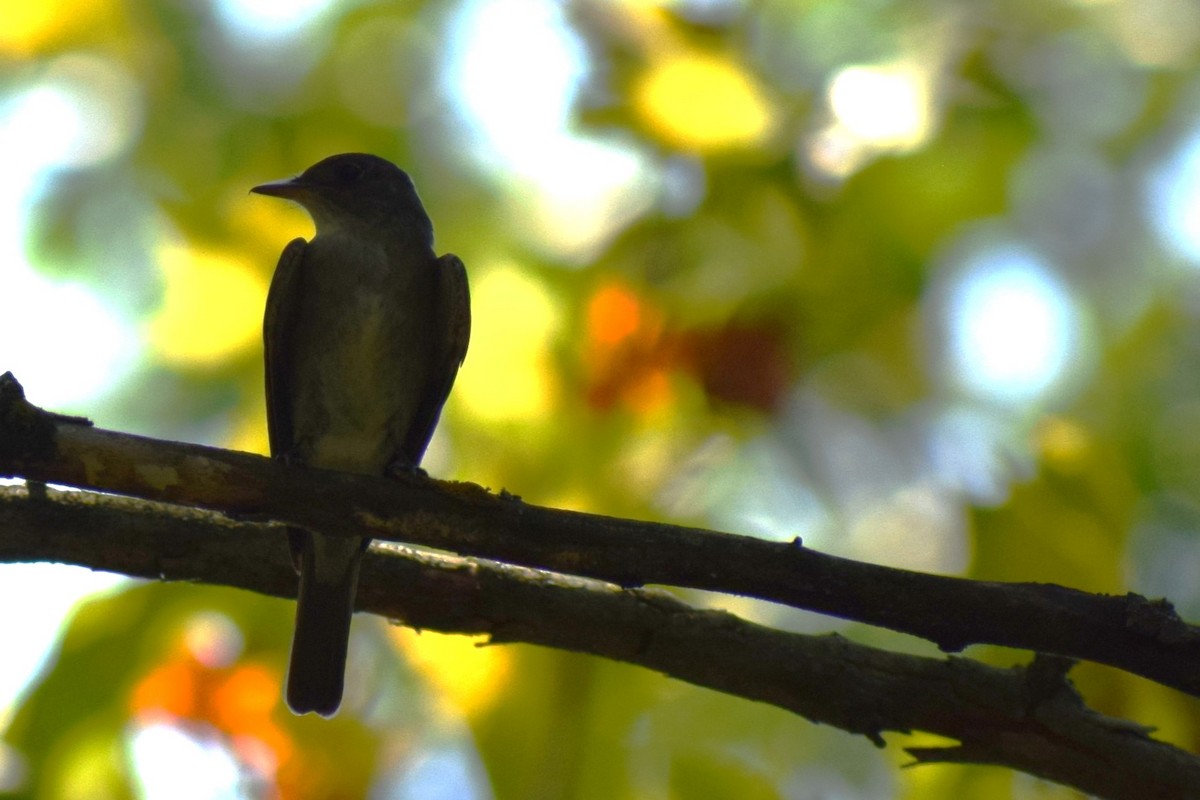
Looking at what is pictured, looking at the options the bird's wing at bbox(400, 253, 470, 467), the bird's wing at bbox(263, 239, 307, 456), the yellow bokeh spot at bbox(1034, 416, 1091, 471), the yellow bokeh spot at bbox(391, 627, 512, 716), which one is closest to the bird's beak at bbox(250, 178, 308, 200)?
the bird's wing at bbox(263, 239, 307, 456)

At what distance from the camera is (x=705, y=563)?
10.5 feet

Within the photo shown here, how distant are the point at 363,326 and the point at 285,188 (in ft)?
2.02

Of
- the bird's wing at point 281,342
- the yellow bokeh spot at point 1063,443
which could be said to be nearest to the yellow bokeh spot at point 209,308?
the bird's wing at point 281,342

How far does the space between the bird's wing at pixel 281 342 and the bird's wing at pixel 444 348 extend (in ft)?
1.68

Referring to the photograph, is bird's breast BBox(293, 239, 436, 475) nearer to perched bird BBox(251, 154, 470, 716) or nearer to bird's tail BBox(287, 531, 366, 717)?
perched bird BBox(251, 154, 470, 716)

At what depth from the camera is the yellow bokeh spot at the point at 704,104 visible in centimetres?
371

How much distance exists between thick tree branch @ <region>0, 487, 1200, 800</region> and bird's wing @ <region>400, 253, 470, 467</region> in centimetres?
118

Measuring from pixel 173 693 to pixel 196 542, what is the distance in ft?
1.43

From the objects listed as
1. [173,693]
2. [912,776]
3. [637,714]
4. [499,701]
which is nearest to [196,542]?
[173,693]

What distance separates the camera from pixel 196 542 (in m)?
3.68

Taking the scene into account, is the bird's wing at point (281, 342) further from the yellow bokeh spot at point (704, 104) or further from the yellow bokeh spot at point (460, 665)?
the yellow bokeh spot at point (704, 104)

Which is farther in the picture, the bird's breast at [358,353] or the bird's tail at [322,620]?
the bird's breast at [358,353]

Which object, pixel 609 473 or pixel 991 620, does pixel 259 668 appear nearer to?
pixel 609 473

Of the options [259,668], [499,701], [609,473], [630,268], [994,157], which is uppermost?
[994,157]
